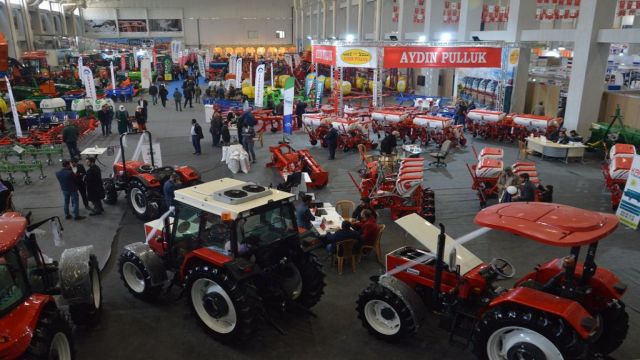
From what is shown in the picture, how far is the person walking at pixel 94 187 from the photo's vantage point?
8.91 meters

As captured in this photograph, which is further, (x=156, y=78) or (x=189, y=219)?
(x=156, y=78)

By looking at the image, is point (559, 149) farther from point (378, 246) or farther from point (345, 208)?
point (378, 246)

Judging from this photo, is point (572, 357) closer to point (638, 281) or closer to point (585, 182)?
point (638, 281)

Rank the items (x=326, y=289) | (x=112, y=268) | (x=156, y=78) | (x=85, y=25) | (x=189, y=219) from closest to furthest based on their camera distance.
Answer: (x=189, y=219) → (x=326, y=289) → (x=112, y=268) → (x=156, y=78) → (x=85, y=25)

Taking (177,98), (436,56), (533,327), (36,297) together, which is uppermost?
(436,56)

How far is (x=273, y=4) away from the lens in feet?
159

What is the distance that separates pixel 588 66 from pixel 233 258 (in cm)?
1407

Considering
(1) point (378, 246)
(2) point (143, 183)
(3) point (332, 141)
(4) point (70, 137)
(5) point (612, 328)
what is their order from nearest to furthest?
(5) point (612, 328)
(1) point (378, 246)
(2) point (143, 183)
(4) point (70, 137)
(3) point (332, 141)

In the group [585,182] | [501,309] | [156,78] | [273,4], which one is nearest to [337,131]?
[585,182]

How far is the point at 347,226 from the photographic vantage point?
23.0 feet

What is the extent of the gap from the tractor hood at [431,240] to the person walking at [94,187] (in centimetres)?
618

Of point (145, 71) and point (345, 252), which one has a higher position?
point (145, 71)

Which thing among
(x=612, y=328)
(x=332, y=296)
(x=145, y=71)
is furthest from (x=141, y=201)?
(x=145, y=71)

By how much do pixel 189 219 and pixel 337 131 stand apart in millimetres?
9476
